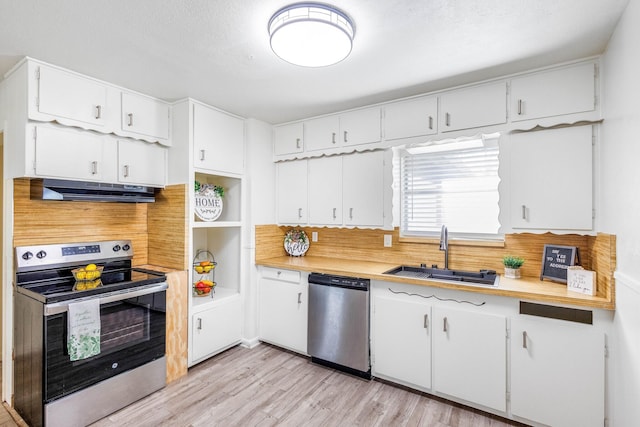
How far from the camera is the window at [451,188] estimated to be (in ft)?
9.12

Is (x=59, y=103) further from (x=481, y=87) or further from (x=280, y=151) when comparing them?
(x=481, y=87)

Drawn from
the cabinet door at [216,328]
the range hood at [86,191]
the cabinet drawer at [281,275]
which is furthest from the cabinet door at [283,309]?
the range hood at [86,191]

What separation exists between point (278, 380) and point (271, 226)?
1570 millimetres

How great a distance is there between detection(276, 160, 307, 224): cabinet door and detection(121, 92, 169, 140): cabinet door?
4.02ft

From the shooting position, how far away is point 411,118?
277 centimetres

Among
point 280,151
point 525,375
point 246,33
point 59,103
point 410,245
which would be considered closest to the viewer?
point 246,33

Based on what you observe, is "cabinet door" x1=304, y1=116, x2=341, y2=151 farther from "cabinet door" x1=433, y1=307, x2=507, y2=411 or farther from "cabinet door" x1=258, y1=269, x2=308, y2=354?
"cabinet door" x1=433, y1=307, x2=507, y2=411

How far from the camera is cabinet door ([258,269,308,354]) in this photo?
3129 mm

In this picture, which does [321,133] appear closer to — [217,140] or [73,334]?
[217,140]

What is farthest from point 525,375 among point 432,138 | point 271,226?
point 271,226

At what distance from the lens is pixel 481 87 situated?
8.09ft

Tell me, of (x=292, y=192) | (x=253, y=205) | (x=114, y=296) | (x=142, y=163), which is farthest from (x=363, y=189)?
(x=114, y=296)

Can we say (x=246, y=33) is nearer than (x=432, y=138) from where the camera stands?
Yes

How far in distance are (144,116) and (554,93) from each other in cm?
317
